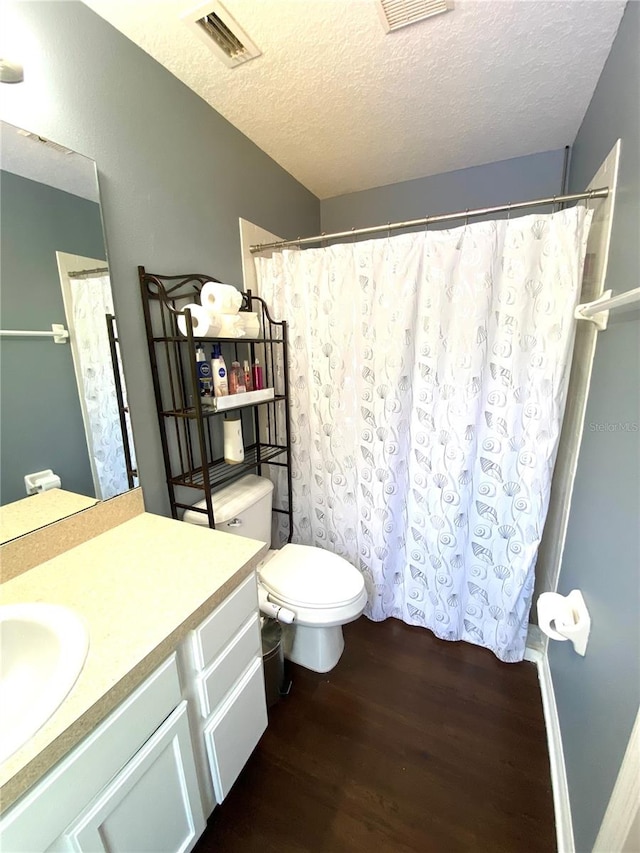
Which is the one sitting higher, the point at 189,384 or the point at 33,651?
the point at 189,384

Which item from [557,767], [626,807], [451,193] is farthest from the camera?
[451,193]

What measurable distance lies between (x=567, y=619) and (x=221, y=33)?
2112 mm

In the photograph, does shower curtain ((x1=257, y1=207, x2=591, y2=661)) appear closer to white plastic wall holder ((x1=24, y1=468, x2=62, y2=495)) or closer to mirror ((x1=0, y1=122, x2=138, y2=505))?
mirror ((x1=0, y1=122, x2=138, y2=505))

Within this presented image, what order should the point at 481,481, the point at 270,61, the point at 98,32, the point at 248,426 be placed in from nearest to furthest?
the point at 98,32
the point at 270,61
the point at 481,481
the point at 248,426

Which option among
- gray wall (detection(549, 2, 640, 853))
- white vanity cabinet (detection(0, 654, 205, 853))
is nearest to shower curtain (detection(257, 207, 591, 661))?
gray wall (detection(549, 2, 640, 853))

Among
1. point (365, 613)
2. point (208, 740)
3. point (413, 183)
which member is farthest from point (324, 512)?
point (413, 183)

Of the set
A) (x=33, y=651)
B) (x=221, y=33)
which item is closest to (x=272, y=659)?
(x=33, y=651)

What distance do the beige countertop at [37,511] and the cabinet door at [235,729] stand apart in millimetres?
701

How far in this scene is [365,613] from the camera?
73.2 inches

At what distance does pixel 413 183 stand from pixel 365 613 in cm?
249

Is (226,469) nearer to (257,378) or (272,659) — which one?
(257,378)

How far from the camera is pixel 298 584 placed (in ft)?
4.70

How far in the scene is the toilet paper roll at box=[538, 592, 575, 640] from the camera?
1.04m

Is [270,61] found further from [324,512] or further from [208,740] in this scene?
[208,740]
